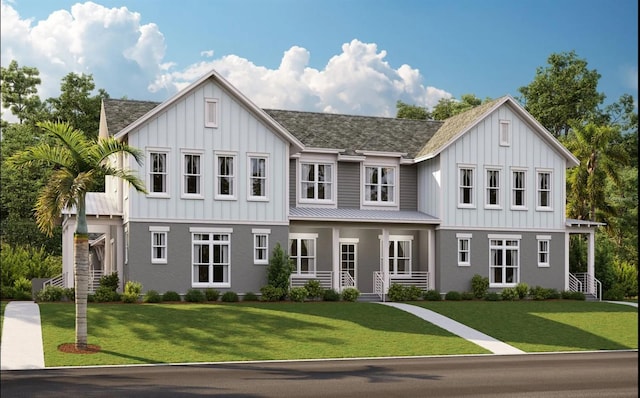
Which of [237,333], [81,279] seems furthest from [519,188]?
[81,279]

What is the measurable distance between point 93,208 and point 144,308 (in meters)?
7.92

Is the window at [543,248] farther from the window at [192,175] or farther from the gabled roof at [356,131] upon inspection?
the window at [192,175]

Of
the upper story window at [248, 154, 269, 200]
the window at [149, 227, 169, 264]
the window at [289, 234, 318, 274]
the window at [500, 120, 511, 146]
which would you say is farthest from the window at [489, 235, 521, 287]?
the window at [149, 227, 169, 264]

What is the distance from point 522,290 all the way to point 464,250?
3304 millimetres

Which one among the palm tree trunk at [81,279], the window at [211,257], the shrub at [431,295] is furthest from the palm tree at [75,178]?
the shrub at [431,295]

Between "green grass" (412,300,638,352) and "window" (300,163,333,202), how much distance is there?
7622 mm

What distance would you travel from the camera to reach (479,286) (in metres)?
38.7

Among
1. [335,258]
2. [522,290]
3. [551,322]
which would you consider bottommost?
[551,322]

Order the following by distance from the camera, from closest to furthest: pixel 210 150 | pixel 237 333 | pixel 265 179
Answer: pixel 237 333, pixel 210 150, pixel 265 179

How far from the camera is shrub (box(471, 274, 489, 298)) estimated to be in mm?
38656

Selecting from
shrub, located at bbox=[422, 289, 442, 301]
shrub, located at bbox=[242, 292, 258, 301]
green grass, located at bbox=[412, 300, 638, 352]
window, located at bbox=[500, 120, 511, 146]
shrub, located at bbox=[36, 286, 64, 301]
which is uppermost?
window, located at bbox=[500, 120, 511, 146]

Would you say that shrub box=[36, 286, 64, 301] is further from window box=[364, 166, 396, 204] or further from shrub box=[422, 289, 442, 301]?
shrub box=[422, 289, 442, 301]

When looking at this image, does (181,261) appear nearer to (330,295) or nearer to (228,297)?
(228,297)

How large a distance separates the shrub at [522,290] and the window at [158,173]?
1702 centimetres
